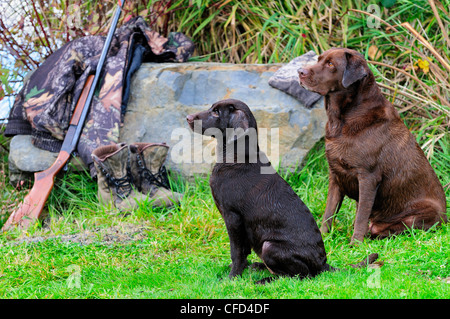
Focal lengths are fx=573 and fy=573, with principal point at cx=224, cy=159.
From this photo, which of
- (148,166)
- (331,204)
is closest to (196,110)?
(148,166)

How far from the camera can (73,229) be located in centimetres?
482

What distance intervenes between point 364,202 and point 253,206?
1.17m

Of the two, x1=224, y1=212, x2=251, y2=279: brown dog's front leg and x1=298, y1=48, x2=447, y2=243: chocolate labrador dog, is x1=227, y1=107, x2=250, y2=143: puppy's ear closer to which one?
x1=224, y1=212, x2=251, y2=279: brown dog's front leg

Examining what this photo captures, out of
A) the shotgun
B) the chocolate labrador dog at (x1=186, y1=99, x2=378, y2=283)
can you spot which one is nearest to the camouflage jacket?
the shotgun

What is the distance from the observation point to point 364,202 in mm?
4176

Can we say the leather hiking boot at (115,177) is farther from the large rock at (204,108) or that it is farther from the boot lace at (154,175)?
the large rock at (204,108)

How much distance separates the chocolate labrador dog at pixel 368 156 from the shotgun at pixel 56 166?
8.32 ft

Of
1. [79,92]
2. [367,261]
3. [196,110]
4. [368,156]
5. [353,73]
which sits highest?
[353,73]

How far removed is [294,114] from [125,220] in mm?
2028

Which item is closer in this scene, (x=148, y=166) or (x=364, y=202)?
(x=364, y=202)

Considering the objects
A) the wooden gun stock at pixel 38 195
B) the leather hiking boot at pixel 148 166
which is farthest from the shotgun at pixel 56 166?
the leather hiking boot at pixel 148 166

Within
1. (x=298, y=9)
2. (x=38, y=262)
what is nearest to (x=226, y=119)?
(x=38, y=262)

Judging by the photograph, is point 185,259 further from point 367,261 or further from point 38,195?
point 38,195
